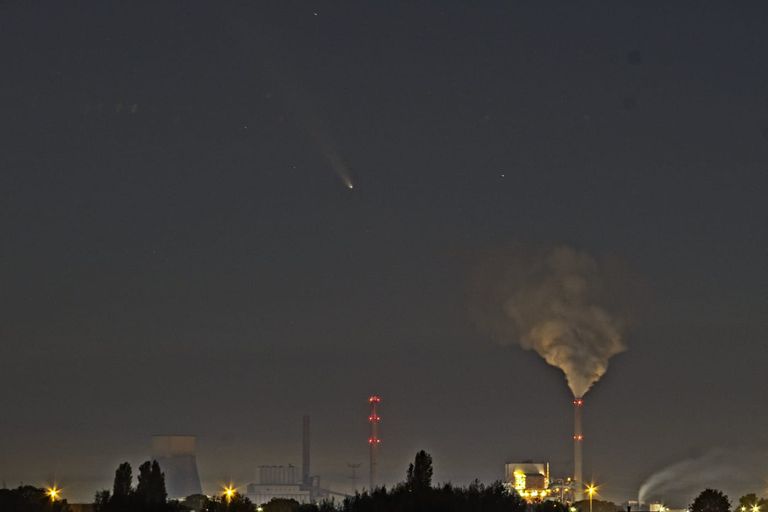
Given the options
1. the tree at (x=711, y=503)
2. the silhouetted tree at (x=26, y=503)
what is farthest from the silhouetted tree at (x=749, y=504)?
the silhouetted tree at (x=26, y=503)

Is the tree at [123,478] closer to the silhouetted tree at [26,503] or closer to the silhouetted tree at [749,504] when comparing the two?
the silhouetted tree at [26,503]

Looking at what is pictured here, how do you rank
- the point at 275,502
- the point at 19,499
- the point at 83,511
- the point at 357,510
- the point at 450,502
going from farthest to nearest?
the point at 275,502 < the point at 83,511 < the point at 19,499 < the point at 357,510 < the point at 450,502

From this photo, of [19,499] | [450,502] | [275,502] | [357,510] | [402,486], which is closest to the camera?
[450,502]

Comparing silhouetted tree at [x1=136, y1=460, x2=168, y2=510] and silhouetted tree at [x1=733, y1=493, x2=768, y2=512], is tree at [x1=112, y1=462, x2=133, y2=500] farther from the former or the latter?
silhouetted tree at [x1=733, y1=493, x2=768, y2=512]

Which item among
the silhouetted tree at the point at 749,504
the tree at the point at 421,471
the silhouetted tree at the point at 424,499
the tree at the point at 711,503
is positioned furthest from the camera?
the silhouetted tree at the point at 749,504

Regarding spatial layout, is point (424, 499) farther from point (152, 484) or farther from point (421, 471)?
point (152, 484)

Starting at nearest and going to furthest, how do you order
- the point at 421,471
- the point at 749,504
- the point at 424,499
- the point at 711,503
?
the point at 424,499, the point at 421,471, the point at 711,503, the point at 749,504

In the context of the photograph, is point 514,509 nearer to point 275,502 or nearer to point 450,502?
point 450,502

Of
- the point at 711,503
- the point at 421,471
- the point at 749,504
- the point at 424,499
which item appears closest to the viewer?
the point at 424,499

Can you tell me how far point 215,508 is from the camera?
398 feet

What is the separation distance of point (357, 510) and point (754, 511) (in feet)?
296

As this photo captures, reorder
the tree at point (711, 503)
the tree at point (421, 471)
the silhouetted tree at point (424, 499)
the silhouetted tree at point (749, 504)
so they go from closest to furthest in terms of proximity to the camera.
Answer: the silhouetted tree at point (424, 499) → the tree at point (421, 471) → the tree at point (711, 503) → the silhouetted tree at point (749, 504)

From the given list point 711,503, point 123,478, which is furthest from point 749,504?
point 123,478

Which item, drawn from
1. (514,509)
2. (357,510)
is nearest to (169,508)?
(357,510)
